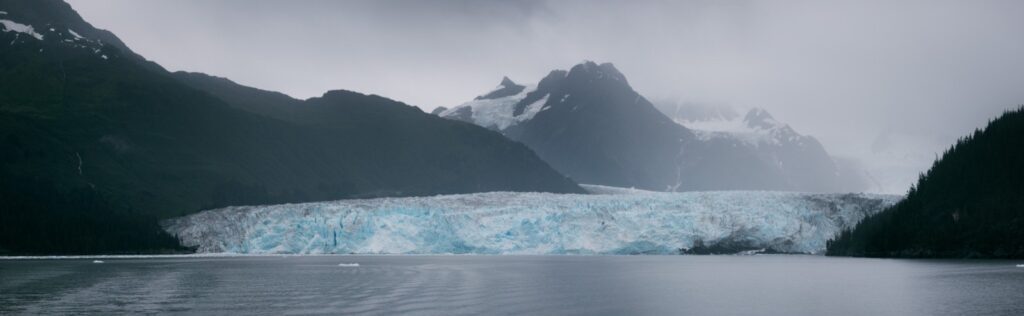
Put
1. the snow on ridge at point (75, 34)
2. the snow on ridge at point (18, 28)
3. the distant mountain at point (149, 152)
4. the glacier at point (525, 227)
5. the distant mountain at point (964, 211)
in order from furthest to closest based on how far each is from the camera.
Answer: the snow on ridge at point (75, 34)
the snow on ridge at point (18, 28)
the distant mountain at point (149, 152)
the glacier at point (525, 227)
the distant mountain at point (964, 211)

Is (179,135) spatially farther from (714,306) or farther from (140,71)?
(714,306)

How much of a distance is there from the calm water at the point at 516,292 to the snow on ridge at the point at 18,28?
13184cm

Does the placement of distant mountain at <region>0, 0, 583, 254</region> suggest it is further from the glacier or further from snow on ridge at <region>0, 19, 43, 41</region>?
the glacier

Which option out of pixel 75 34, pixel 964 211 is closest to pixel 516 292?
pixel 964 211

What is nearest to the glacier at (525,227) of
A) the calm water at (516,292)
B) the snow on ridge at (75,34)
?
the calm water at (516,292)

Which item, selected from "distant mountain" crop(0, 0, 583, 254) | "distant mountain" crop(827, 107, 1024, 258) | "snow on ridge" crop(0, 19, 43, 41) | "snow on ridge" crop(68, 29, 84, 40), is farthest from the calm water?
"snow on ridge" crop(68, 29, 84, 40)

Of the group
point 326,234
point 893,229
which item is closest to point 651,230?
point 893,229

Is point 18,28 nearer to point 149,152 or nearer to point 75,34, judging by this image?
point 75,34

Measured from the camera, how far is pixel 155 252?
8581 cm

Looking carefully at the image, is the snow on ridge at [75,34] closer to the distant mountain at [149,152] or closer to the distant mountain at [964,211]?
the distant mountain at [149,152]

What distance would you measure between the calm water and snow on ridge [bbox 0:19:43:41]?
132m

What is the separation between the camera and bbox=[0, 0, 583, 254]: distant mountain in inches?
3671

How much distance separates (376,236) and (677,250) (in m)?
30.1

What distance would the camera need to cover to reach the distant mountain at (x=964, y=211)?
7119 centimetres
